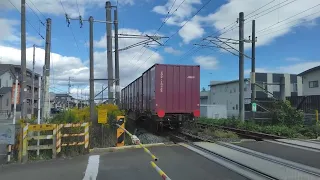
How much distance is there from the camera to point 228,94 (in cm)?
6025

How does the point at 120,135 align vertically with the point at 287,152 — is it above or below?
above

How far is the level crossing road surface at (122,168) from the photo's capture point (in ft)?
27.8

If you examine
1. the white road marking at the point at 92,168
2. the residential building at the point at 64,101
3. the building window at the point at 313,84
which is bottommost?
the white road marking at the point at 92,168

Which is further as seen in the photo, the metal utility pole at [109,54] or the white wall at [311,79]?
the white wall at [311,79]

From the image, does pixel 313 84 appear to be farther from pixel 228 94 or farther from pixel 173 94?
pixel 173 94

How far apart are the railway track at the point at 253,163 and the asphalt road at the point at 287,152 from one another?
1.48 feet

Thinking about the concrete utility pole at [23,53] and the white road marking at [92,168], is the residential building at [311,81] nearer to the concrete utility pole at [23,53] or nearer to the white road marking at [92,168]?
the concrete utility pole at [23,53]

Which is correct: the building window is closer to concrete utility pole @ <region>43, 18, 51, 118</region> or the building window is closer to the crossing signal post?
concrete utility pole @ <region>43, 18, 51, 118</region>

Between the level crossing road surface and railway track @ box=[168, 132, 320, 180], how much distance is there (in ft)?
1.27

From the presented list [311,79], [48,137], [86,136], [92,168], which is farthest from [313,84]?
[92,168]

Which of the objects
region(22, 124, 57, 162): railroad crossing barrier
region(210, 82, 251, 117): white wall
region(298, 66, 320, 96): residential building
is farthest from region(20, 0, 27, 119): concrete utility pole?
region(210, 82, 251, 117): white wall

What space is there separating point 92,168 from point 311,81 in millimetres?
38240

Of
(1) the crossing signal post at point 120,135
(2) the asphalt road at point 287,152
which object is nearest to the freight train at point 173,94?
(1) the crossing signal post at point 120,135

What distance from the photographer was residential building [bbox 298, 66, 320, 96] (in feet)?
131
